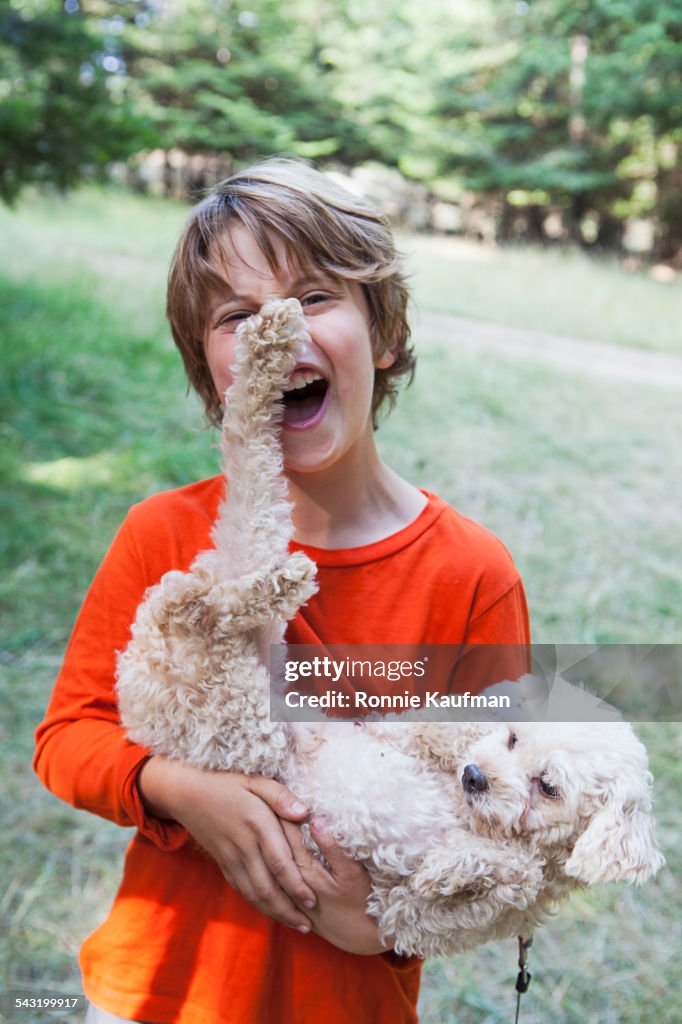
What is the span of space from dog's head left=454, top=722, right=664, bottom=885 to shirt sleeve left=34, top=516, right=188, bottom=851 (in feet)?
1.46

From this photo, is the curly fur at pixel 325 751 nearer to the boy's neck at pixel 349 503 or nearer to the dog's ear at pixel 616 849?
the dog's ear at pixel 616 849

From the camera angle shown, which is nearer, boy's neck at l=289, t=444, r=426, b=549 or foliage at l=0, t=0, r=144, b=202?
boy's neck at l=289, t=444, r=426, b=549

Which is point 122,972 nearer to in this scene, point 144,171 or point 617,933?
point 617,933

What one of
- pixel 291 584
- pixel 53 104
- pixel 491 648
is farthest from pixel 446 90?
pixel 291 584

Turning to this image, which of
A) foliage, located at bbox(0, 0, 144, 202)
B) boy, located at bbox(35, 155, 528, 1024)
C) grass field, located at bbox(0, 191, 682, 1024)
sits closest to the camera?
boy, located at bbox(35, 155, 528, 1024)

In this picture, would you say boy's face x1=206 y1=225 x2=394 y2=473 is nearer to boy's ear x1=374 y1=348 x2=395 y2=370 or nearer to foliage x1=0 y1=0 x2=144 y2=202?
boy's ear x1=374 y1=348 x2=395 y2=370

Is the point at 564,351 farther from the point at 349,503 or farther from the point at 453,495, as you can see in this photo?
the point at 349,503

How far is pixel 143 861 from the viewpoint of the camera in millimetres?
1241

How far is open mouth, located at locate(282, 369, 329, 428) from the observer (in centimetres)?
122

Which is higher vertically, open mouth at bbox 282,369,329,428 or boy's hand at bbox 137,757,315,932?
open mouth at bbox 282,369,329,428

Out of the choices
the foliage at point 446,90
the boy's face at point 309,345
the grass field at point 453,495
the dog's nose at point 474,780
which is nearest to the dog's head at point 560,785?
the dog's nose at point 474,780

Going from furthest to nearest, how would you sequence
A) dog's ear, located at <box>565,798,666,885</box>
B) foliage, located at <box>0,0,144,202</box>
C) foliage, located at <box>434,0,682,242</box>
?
1. foliage, located at <box>434,0,682,242</box>
2. foliage, located at <box>0,0,144,202</box>
3. dog's ear, located at <box>565,798,666,885</box>

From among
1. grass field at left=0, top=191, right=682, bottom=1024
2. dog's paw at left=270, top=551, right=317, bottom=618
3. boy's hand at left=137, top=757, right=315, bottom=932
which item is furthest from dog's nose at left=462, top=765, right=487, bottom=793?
grass field at left=0, top=191, right=682, bottom=1024

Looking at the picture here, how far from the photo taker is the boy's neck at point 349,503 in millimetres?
1369
